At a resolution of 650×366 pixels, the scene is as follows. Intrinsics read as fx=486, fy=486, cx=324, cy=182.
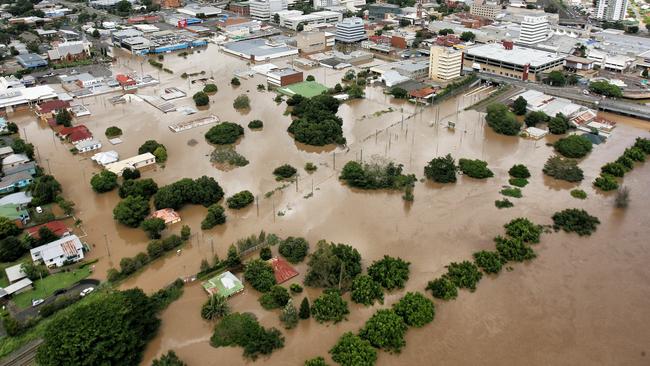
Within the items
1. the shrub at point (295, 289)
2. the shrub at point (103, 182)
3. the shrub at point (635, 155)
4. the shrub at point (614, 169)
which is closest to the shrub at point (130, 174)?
the shrub at point (103, 182)

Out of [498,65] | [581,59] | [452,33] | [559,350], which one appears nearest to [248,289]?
[559,350]

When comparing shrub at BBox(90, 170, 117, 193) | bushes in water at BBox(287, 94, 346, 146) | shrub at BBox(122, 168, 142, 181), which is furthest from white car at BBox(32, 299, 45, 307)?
bushes in water at BBox(287, 94, 346, 146)

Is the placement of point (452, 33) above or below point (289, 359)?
above

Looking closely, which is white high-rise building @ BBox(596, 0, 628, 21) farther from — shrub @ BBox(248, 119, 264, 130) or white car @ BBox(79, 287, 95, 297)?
white car @ BBox(79, 287, 95, 297)

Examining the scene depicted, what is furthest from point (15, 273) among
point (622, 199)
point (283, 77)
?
point (622, 199)

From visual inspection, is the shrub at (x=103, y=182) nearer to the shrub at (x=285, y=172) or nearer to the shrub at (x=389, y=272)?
the shrub at (x=285, y=172)

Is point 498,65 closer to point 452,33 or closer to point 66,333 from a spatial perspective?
point 452,33
